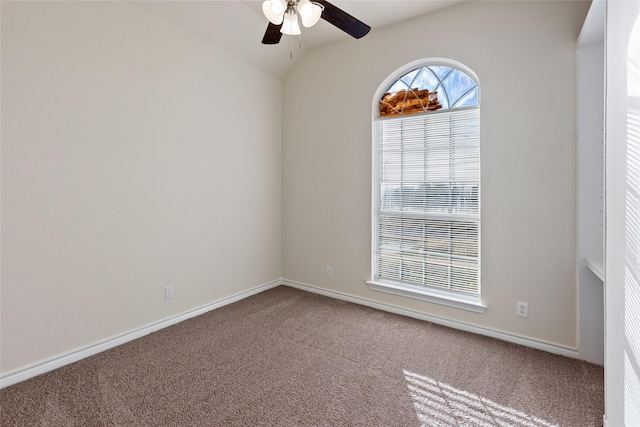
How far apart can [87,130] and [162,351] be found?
5.61ft

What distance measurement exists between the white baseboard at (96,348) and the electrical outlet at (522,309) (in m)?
2.67

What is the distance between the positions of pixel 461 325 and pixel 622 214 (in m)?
1.77

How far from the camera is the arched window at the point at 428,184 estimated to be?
276cm

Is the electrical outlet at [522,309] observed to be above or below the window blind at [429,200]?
below

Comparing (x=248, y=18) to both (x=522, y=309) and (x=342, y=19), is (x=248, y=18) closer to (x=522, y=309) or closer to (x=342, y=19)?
(x=342, y=19)

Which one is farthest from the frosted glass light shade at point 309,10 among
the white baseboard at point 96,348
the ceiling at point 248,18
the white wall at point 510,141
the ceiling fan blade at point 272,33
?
the white baseboard at point 96,348

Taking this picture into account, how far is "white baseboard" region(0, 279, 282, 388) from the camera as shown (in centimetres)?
195

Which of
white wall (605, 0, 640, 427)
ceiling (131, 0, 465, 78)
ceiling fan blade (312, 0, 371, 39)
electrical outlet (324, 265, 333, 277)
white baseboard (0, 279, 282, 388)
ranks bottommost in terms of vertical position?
white baseboard (0, 279, 282, 388)

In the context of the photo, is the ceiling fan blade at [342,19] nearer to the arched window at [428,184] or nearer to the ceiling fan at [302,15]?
the ceiling fan at [302,15]

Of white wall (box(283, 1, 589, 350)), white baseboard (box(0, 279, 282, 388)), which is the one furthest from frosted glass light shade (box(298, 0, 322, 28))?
white baseboard (box(0, 279, 282, 388))

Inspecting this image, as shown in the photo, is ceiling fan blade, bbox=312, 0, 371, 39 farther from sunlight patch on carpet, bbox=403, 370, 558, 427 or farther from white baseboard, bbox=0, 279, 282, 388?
white baseboard, bbox=0, 279, 282, 388

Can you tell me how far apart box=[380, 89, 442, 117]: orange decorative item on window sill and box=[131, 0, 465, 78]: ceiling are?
67cm

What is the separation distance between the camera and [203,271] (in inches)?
122

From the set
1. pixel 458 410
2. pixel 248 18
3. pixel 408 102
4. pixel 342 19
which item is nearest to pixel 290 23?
pixel 342 19
